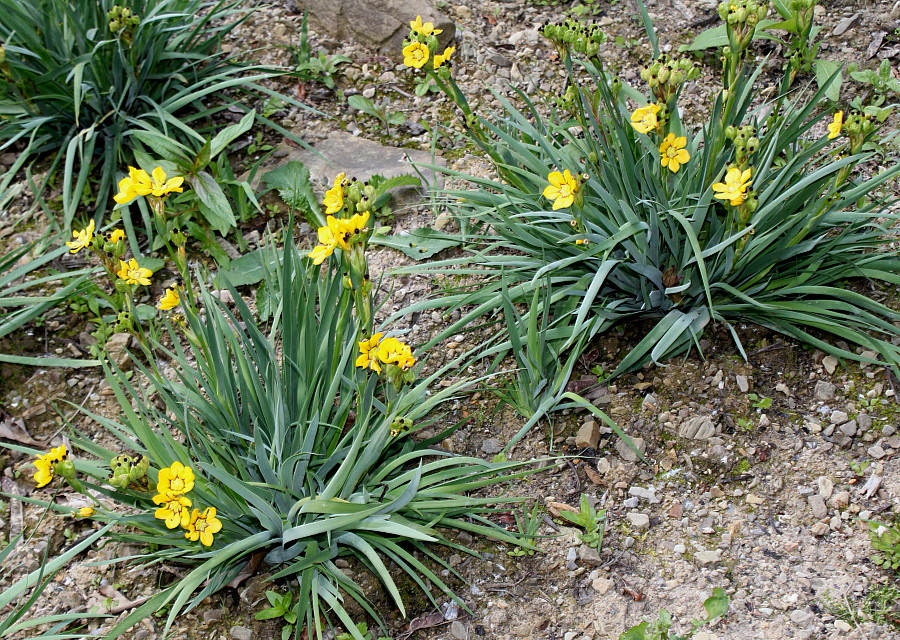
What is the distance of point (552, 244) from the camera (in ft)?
8.20

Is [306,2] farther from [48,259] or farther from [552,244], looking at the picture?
→ [552,244]

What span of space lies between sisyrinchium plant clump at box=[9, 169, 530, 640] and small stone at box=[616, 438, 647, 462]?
34 cm

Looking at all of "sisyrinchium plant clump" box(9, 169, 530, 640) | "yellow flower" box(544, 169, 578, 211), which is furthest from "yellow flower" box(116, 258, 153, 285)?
"yellow flower" box(544, 169, 578, 211)

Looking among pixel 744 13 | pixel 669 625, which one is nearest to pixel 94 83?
pixel 744 13

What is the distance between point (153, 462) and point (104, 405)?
86 centimetres

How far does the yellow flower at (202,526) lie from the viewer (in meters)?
1.64

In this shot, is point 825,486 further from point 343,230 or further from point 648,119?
point 343,230

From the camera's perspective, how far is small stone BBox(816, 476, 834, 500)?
2.06 metres

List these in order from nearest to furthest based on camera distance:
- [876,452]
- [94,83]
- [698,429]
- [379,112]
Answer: [876,452]
[698,429]
[94,83]
[379,112]

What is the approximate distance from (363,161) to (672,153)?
1515mm

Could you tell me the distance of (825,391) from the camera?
89.4 inches

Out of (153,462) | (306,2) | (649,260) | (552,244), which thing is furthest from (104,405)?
(306,2)

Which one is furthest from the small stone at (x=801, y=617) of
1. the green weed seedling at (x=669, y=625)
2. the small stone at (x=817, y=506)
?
the small stone at (x=817, y=506)

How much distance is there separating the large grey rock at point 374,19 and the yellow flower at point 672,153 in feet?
5.86
